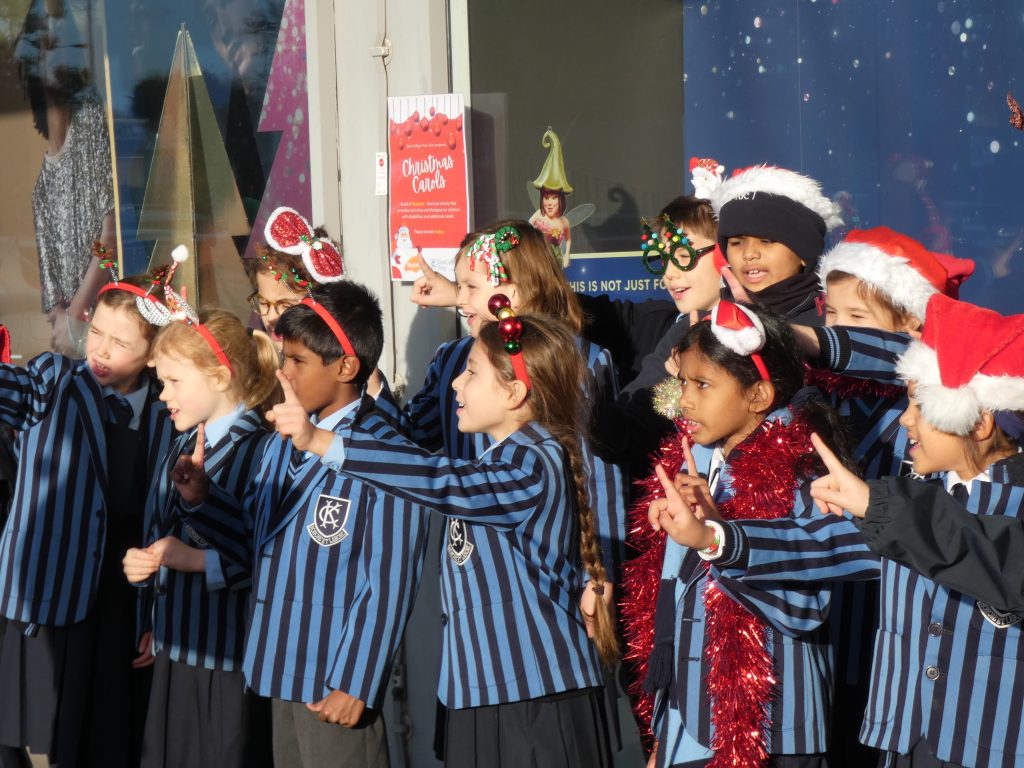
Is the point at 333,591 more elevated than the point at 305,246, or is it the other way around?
the point at 305,246

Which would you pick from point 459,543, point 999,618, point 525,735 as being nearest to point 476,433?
point 459,543

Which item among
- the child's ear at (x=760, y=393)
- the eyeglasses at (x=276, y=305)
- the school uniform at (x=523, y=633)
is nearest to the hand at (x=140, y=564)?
the school uniform at (x=523, y=633)

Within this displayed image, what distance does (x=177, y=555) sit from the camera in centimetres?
330

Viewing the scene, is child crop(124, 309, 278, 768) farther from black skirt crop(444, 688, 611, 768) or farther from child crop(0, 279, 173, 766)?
black skirt crop(444, 688, 611, 768)

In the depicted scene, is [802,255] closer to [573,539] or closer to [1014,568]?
[573,539]

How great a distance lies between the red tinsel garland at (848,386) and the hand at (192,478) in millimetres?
1637

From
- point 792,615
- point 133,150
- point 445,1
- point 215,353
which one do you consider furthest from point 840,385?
point 133,150

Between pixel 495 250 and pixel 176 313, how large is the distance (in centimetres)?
104

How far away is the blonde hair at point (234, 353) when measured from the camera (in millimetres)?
3609

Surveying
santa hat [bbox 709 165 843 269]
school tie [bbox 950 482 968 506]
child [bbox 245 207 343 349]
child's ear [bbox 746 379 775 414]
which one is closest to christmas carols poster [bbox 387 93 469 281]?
child [bbox 245 207 343 349]

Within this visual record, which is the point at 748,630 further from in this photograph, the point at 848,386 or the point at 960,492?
the point at 848,386

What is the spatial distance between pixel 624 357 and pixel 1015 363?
193 centimetres

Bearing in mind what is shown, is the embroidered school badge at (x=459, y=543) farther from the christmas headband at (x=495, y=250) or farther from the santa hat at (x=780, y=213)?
the santa hat at (x=780, y=213)

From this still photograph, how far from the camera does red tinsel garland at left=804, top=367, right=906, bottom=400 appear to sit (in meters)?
3.05
